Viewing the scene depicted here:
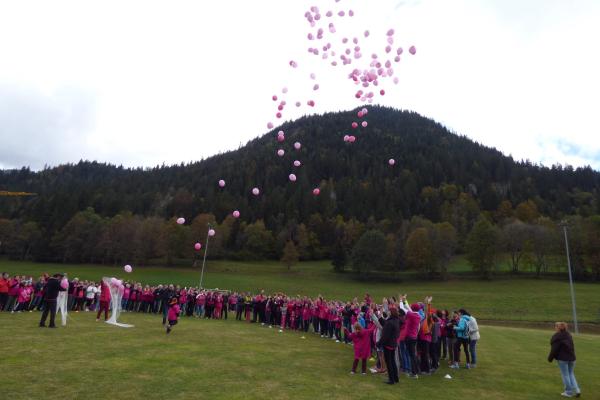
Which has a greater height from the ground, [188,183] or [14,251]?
[188,183]

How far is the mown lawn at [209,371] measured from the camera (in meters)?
9.05

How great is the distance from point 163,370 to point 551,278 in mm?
82774

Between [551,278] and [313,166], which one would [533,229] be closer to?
[551,278]

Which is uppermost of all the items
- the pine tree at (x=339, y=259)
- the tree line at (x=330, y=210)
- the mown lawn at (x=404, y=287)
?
the tree line at (x=330, y=210)

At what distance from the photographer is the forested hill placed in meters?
127

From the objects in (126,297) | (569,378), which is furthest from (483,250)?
(569,378)

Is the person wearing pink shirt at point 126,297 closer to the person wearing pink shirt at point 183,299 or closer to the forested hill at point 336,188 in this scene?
the person wearing pink shirt at point 183,299

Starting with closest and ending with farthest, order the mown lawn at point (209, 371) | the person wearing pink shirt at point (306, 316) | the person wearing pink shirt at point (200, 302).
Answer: the mown lawn at point (209, 371) < the person wearing pink shirt at point (306, 316) < the person wearing pink shirt at point (200, 302)

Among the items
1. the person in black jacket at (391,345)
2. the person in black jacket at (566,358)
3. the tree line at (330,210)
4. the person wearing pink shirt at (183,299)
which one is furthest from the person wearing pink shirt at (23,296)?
the tree line at (330,210)

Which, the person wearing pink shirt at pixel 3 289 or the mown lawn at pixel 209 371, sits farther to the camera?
A: the person wearing pink shirt at pixel 3 289

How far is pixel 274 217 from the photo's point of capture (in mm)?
125438

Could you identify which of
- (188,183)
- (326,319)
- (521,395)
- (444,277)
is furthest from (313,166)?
(521,395)

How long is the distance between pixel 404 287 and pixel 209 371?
6593cm

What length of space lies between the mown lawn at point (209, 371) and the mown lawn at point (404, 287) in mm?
35469
